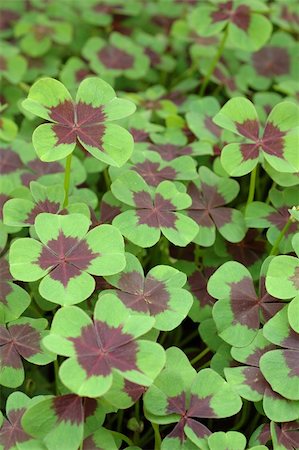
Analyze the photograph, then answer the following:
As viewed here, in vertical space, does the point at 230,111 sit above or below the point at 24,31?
above

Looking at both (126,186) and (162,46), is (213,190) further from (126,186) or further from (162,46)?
(162,46)

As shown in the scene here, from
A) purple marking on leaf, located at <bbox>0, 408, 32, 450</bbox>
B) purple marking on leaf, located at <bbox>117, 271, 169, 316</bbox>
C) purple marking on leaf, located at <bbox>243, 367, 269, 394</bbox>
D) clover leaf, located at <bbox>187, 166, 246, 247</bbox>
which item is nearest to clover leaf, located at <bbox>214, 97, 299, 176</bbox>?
clover leaf, located at <bbox>187, 166, 246, 247</bbox>

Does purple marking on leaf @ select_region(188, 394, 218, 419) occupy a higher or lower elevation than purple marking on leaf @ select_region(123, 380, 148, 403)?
lower

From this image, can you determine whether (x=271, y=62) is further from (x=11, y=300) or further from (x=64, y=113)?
(x=11, y=300)

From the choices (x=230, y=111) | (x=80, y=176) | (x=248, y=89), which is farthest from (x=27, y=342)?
(x=248, y=89)

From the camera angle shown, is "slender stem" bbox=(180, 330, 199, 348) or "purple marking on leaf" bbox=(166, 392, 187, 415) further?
"slender stem" bbox=(180, 330, 199, 348)

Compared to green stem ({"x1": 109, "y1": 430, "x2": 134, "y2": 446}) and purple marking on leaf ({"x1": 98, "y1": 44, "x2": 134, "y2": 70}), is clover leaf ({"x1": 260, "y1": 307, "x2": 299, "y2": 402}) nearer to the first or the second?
green stem ({"x1": 109, "y1": 430, "x2": 134, "y2": 446})
